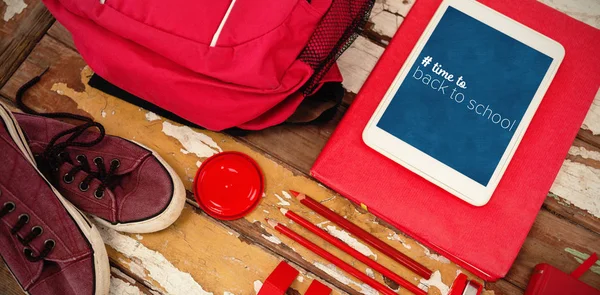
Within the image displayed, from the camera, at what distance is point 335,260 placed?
2.68 feet

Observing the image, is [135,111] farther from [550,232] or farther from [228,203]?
[550,232]

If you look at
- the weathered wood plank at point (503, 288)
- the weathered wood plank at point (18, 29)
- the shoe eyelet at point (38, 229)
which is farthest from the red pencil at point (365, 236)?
the weathered wood plank at point (18, 29)

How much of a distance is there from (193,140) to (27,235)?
0.33m

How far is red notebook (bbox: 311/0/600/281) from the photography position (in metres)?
0.78

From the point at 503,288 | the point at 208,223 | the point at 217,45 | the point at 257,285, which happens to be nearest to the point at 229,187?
the point at 208,223

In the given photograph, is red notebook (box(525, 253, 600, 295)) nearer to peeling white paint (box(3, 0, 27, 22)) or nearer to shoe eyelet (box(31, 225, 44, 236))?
shoe eyelet (box(31, 225, 44, 236))

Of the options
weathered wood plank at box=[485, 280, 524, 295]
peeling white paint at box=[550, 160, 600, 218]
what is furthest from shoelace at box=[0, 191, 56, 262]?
peeling white paint at box=[550, 160, 600, 218]

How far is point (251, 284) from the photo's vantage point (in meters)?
0.84

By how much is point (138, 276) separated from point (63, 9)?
0.48 metres

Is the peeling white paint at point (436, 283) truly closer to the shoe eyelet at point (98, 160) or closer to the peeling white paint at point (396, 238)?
the peeling white paint at point (396, 238)

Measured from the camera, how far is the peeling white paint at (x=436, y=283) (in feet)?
2.71

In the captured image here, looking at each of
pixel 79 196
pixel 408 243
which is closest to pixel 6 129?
pixel 79 196

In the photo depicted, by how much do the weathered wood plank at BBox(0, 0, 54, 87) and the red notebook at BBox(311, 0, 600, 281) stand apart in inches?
25.6

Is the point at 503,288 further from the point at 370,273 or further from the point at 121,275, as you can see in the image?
the point at 121,275
